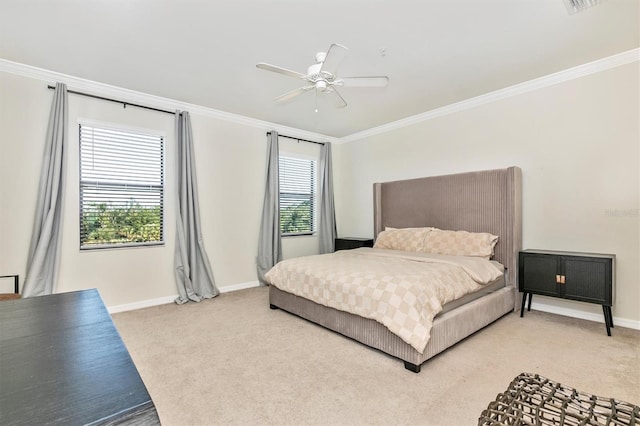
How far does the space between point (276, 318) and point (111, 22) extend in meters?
3.11

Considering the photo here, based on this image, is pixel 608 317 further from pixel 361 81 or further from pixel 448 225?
pixel 361 81

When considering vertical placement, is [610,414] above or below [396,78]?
below

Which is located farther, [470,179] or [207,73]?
[470,179]

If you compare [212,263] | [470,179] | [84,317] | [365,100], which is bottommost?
[212,263]

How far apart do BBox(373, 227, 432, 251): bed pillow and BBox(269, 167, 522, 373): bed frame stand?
302 mm

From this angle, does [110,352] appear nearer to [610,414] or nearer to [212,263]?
[610,414]

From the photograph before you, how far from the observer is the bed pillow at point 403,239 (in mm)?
4266

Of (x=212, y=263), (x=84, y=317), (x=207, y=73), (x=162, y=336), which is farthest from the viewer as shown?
(x=212, y=263)

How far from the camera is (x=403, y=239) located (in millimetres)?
4422

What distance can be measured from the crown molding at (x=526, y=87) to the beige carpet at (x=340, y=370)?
104 inches

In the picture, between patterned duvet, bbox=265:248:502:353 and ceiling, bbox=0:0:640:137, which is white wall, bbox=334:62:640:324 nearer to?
ceiling, bbox=0:0:640:137

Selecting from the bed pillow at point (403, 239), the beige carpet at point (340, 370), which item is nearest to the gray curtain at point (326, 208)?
the bed pillow at point (403, 239)

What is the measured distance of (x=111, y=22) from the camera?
8.18ft

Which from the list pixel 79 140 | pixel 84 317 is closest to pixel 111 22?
pixel 79 140
